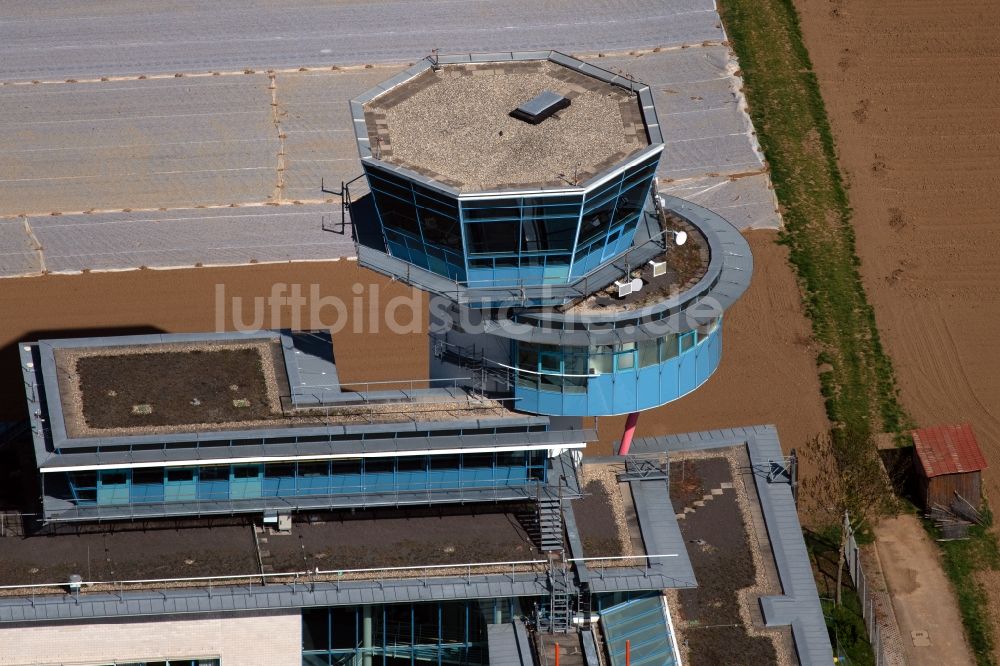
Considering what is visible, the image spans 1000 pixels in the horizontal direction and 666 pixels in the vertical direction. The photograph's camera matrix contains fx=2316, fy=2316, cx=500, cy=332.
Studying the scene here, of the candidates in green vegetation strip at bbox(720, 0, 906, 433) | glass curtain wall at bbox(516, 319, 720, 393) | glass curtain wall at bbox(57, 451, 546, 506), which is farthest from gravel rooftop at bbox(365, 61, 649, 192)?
green vegetation strip at bbox(720, 0, 906, 433)

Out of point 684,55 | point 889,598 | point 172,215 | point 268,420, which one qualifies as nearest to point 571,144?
point 268,420

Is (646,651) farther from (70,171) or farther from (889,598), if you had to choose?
(70,171)

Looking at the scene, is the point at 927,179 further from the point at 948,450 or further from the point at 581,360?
the point at 581,360

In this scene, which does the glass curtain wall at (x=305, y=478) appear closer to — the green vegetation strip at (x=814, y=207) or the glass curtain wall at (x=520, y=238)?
the glass curtain wall at (x=520, y=238)

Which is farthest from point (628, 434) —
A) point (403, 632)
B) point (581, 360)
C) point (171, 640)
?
point (171, 640)

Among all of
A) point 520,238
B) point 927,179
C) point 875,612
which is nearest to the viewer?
point 520,238

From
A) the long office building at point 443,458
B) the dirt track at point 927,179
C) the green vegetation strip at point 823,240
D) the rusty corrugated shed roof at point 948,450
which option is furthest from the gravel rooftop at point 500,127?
the dirt track at point 927,179

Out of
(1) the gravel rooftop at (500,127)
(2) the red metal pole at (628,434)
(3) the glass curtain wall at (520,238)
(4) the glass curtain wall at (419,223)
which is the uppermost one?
(1) the gravel rooftop at (500,127)

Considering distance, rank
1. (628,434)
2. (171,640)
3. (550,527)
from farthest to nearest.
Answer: (628,434) < (550,527) < (171,640)
